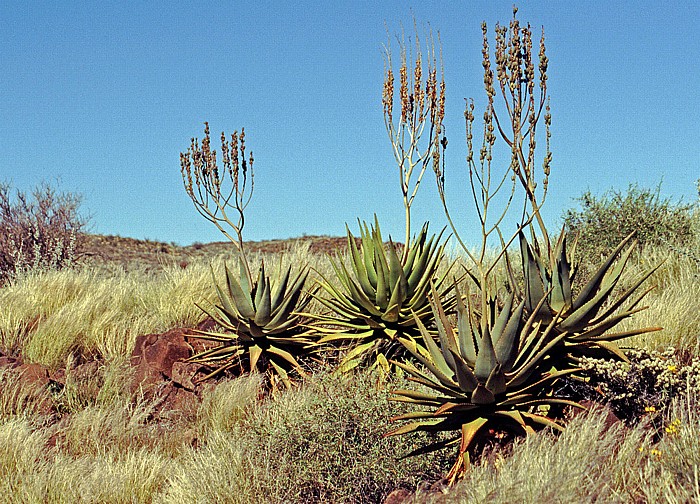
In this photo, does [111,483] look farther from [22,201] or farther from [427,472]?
[22,201]

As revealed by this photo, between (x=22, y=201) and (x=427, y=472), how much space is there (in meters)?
11.5

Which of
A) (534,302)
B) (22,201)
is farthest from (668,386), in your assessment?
(22,201)

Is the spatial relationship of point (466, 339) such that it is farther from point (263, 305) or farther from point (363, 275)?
point (263, 305)

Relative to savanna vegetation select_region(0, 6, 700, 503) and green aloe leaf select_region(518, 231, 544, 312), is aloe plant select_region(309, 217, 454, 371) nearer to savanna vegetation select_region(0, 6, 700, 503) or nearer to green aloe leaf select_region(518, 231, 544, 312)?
savanna vegetation select_region(0, 6, 700, 503)

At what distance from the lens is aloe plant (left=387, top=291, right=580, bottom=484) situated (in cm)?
398

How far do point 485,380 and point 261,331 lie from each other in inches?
118

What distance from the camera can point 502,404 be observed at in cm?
410

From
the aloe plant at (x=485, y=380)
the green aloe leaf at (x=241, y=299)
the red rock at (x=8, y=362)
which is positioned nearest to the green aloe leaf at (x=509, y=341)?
the aloe plant at (x=485, y=380)

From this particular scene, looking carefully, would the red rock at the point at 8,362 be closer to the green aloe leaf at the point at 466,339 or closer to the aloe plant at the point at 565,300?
the green aloe leaf at the point at 466,339

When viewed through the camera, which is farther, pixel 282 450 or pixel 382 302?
pixel 382 302

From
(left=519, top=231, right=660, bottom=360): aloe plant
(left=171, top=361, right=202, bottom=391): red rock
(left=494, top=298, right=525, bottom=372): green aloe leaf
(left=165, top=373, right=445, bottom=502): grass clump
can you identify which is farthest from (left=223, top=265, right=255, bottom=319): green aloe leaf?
(left=494, top=298, right=525, bottom=372): green aloe leaf

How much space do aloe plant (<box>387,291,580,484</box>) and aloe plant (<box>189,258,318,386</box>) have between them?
2.36 metres

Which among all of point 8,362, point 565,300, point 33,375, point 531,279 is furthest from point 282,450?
point 8,362

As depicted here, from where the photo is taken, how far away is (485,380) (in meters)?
4.03
